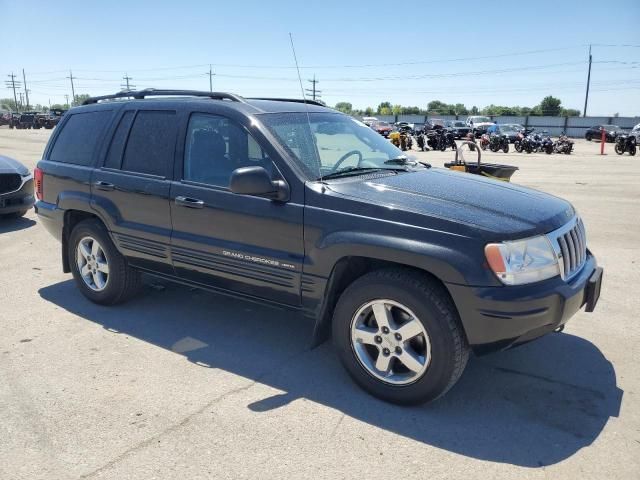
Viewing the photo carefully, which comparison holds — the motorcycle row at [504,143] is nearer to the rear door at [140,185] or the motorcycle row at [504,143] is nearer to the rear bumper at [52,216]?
the rear bumper at [52,216]

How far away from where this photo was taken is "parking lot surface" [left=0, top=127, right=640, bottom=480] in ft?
9.08

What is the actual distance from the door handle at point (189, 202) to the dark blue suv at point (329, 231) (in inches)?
0.4

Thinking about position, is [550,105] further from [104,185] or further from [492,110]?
[104,185]

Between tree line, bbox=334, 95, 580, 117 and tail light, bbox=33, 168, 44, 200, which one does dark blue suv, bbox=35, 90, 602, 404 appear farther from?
tree line, bbox=334, 95, 580, 117

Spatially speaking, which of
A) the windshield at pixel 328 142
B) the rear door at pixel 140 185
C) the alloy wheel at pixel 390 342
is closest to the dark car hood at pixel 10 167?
the rear door at pixel 140 185

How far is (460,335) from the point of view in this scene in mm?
3094

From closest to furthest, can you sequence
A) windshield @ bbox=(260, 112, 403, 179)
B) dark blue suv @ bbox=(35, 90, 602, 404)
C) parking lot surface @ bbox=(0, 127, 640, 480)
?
parking lot surface @ bbox=(0, 127, 640, 480) < dark blue suv @ bbox=(35, 90, 602, 404) < windshield @ bbox=(260, 112, 403, 179)

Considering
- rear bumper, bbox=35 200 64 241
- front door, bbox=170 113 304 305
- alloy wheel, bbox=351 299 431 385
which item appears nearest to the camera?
alloy wheel, bbox=351 299 431 385

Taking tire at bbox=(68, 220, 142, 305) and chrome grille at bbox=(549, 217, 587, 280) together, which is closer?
chrome grille at bbox=(549, 217, 587, 280)

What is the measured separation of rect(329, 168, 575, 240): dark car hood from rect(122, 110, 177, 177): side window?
59.8 inches

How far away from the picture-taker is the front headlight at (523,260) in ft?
9.62

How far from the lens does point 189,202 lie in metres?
4.04

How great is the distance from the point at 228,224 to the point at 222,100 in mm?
1076

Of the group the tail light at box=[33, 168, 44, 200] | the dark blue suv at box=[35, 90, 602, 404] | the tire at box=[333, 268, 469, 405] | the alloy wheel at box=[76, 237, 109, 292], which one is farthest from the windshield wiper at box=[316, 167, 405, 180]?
the tail light at box=[33, 168, 44, 200]
